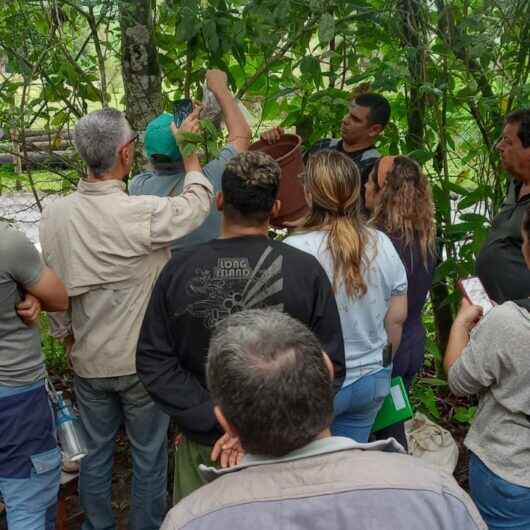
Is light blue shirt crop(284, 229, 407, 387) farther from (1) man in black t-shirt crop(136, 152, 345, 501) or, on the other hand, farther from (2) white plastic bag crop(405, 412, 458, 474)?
(2) white plastic bag crop(405, 412, 458, 474)

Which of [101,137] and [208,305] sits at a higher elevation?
[101,137]

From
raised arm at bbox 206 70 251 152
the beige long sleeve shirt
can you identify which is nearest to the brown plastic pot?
raised arm at bbox 206 70 251 152

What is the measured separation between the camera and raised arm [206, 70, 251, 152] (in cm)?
322

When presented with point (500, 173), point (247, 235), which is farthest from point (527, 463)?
point (500, 173)

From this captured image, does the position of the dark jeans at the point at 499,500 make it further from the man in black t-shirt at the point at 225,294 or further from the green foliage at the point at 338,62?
the green foliage at the point at 338,62

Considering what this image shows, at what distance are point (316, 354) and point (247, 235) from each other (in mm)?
1040

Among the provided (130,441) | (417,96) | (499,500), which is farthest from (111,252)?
(417,96)

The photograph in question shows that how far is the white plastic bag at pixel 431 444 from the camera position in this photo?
12.1 feet

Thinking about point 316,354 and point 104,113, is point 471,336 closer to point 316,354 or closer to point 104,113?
point 316,354

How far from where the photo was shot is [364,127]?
4035 millimetres

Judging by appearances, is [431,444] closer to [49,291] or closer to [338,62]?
[49,291]

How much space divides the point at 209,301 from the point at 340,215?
2.21 feet

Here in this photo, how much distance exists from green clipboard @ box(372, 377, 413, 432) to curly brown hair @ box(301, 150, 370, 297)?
0.63 m

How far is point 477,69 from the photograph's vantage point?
406 cm
